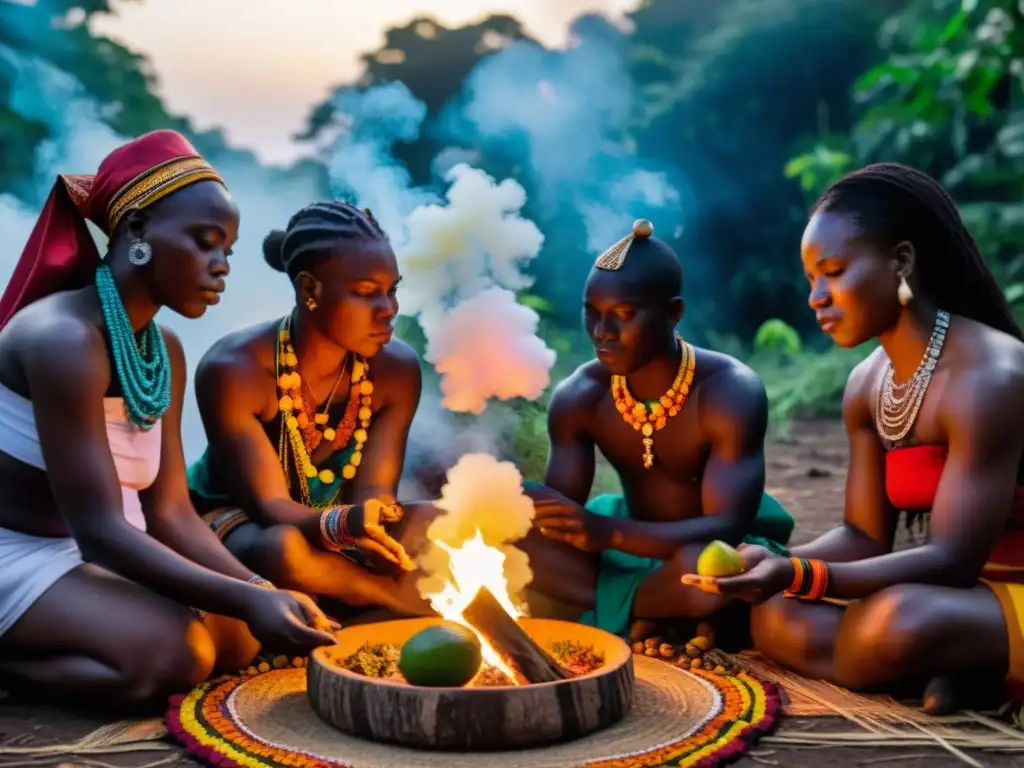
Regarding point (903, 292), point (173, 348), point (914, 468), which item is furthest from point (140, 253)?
point (914, 468)

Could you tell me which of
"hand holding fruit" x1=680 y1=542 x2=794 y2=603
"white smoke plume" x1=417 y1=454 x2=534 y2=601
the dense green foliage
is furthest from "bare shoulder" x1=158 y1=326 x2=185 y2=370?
the dense green foliage

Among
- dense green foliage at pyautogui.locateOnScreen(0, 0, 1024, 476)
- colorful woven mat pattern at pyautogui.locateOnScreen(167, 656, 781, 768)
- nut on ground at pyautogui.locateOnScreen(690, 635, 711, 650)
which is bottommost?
colorful woven mat pattern at pyautogui.locateOnScreen(167, 656, 781, 768)

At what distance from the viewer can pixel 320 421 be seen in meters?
4.04

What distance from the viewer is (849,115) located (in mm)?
14188

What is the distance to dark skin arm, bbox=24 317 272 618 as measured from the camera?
3010mm

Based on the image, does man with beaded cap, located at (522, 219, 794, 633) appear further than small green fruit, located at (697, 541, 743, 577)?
Yes

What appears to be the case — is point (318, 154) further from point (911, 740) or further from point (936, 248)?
point (911, 740)

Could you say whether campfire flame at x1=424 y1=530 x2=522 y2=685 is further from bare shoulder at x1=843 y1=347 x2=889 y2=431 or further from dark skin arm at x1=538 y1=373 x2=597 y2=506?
bare shoulder at x1=843 y1=347 x2=889 y2=431

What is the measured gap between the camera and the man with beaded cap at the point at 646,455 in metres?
3.84

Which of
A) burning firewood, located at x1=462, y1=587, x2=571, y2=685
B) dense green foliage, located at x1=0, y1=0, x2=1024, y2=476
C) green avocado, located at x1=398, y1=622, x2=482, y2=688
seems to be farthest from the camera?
dense green foliage, located at x1=0, y1=0, x2=1024, y2=476

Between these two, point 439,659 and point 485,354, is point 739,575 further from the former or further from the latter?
point 485,354

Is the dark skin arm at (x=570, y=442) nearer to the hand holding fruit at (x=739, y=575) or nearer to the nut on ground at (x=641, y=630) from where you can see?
the nut on ground at (x=641, y=630)

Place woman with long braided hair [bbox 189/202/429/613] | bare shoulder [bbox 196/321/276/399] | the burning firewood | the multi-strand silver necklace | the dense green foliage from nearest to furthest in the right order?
1. the burning firewood
2. the multi-strand silver necklace
3. woman with long braided hair [bbox 189/202/429/613]
4. bare shoulder [bbox 196/321/276/399]
5. the dense green foliage

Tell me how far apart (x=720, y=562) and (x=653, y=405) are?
1045 millimetres
